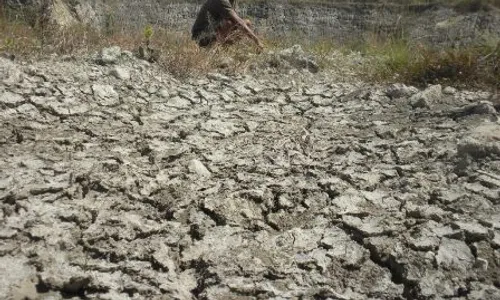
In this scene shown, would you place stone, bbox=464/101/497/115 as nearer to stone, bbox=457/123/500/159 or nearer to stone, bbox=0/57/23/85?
stone, bbox=457/123/500/159

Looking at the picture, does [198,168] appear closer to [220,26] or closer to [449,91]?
[449,91]

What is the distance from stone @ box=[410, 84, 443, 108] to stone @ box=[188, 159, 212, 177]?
1.74m

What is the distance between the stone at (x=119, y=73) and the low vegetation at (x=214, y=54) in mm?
403

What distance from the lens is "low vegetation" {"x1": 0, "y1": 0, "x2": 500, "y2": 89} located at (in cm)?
336

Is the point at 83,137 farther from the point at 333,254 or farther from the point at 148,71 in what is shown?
the point at 333,254

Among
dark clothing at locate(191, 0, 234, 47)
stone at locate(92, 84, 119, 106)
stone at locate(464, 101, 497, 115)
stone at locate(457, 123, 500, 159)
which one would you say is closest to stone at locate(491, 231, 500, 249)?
stone at locate(457, 123, 500, 159)

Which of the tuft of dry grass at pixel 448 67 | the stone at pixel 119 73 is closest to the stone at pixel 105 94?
the stone at pixel 119 73

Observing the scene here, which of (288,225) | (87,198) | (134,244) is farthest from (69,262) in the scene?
(288,225)

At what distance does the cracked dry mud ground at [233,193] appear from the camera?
1.69 m

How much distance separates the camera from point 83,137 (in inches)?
98.1

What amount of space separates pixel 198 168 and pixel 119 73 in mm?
1240

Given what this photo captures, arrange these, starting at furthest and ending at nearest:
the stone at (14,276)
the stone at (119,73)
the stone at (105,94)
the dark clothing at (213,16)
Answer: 1. the dark clothing at (213,16)
2. the stone at (119,73)
3. the stone at (105,94)
4. the stone at (14,276)

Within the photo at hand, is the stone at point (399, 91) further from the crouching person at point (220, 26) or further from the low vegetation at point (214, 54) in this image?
the crouching person at point (220, 26)

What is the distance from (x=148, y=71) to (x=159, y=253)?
2013mm
